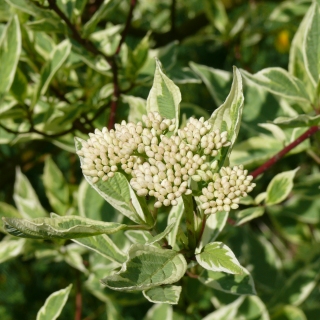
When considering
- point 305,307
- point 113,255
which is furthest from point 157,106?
point 305,307

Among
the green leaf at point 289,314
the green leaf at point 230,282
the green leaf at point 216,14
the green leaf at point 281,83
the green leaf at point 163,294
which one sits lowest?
the green leaf at point 289,314

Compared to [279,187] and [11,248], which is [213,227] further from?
[11,248]

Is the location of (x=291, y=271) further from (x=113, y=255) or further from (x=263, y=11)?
(x=263, y=11)

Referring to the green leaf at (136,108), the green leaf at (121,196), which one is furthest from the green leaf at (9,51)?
the green leaf at (121,196)

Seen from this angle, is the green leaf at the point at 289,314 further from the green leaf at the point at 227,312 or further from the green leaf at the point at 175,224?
the green leaf at the point at 175,224

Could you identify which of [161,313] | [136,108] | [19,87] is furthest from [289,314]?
[19,87]

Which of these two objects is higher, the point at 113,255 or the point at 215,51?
the point at 113,255
